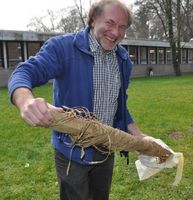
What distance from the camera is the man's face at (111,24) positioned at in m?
2.81

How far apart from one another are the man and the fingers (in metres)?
0.57

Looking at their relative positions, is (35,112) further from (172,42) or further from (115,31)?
(172,42)

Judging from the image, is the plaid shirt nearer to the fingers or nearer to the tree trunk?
the fingers

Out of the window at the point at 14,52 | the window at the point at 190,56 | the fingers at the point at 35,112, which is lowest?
the window at the point at 190,56

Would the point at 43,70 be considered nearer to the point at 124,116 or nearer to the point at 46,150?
the point at 124,116

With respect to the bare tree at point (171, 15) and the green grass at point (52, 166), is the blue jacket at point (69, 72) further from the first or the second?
the bare tree at point (171, 15)

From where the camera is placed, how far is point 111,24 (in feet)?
9.20

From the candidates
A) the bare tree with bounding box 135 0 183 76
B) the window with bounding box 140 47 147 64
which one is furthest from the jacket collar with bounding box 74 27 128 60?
the window with bounding box 140 47 147 64

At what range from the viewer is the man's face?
281 centimetres

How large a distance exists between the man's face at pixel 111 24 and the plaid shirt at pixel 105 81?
97mm

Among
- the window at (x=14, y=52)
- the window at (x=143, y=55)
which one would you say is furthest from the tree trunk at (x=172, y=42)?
the window at (x=14, y=52)

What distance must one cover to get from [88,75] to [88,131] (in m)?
0.67

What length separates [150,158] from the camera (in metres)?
3.27

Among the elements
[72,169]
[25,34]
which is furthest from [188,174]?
[25,34]
